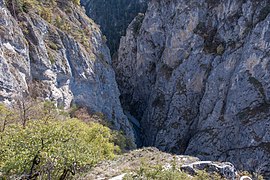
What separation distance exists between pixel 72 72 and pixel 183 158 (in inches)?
1041

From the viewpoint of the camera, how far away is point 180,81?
183 feet

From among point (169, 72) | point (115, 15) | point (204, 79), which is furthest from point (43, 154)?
point (115, 15)

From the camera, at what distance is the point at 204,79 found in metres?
52.5

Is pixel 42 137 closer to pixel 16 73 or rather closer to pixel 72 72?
pixel 16 73

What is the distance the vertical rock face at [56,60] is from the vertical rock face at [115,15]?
115ft

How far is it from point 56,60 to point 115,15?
2124 inches

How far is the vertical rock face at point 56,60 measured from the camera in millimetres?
33250

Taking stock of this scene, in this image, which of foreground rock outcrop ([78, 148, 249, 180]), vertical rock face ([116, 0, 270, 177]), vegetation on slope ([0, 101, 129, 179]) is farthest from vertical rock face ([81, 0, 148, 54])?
vegetation on slope ([0, 101, 129, 179])

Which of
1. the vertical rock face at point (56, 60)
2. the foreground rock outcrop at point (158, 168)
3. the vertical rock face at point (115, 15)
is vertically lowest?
the foreground rock outcrop at point (158, 168)

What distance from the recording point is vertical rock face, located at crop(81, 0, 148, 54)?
88162 millimetres

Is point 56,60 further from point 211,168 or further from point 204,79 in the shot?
point 211,168

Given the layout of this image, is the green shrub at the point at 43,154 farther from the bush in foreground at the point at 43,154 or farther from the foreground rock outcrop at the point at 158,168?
the foreground rock outcrop at the point at 158,168

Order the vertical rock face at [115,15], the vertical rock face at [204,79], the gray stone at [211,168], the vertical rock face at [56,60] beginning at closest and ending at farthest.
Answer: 1. the gray stone at [211,168]
2. the vertical rock face at [56,60]
3. the vertical rock face at [204,79]
4. the vertical rock face at [115,15]

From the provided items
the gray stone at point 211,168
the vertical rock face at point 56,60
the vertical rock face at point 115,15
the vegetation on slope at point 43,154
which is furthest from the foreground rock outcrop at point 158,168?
the vertical rock face at point 115,15
